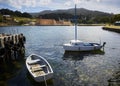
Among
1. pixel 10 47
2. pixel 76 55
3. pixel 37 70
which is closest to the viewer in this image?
pixel 37 70

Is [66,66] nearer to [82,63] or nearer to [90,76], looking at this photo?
[82,63]

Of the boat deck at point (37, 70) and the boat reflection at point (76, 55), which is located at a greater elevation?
the boat deck at point (37, 70)

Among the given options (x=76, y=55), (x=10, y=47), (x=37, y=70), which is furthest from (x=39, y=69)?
(x=76, y=55)

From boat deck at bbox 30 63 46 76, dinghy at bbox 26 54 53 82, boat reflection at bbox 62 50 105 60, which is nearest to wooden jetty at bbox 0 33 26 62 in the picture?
dinghy at bbox 26 54 53 82

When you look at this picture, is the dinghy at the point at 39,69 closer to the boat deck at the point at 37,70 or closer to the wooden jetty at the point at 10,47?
the boat deck at the point at 37,70

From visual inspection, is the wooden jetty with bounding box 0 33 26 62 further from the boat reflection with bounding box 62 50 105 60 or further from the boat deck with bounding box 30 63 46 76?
the boat reflection with bounding box 62 50 105 60

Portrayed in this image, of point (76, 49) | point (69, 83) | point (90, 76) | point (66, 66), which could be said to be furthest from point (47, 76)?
point (76, 49)

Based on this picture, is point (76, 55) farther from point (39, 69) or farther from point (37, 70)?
point (37, 70)

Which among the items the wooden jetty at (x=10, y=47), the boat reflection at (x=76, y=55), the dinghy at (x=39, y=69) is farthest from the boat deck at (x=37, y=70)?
the boat reflection at (x=76, y=55)

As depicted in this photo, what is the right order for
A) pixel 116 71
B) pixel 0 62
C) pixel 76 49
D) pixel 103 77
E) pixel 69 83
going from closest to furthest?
1. pixel 69 83
2. pixel 103 77
3. pixel 116 71
4. pixel 0 62
5. pixel 76 49

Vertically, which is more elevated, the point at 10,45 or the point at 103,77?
the point at 10,45

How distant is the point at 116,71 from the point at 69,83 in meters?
9.52

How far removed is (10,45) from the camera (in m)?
41.2

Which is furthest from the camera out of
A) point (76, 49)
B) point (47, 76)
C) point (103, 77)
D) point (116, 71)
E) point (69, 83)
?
point (76, 49)
